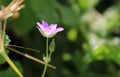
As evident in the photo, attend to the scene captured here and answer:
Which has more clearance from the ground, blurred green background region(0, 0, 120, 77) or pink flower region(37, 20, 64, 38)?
blurred green background region(0, 0, 120, 77)

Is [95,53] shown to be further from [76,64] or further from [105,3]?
[105,3]

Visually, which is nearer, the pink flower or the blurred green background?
the pink flower

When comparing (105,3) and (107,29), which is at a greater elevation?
(105,3)

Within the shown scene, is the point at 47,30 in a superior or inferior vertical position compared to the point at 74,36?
inferior

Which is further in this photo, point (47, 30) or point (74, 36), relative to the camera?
point (74, 36)

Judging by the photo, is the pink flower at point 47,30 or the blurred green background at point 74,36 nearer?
the pink flower at point 47,30

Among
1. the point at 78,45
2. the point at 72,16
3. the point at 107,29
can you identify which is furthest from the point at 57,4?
the point at 107,29

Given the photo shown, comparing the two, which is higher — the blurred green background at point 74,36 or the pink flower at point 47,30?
the blurred green background at point 74,36

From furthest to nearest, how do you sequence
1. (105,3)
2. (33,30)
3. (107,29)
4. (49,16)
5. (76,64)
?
(105,3)
(107,29)
(76,64)
(33,30)
(49,16)
